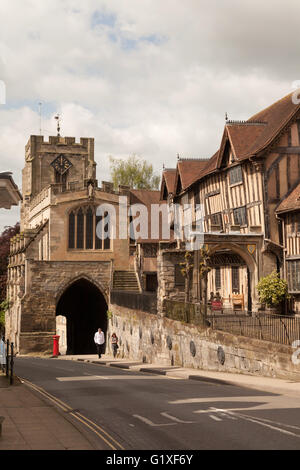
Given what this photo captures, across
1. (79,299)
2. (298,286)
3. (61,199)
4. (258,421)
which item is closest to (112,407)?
(258,421)

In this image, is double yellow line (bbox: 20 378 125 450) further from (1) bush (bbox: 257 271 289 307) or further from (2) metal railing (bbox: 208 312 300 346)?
(1) bush (bbox: 257 271 289 307)

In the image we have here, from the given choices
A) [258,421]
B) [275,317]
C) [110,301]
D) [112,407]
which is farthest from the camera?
[110,301]

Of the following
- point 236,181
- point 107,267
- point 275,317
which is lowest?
point 275,317

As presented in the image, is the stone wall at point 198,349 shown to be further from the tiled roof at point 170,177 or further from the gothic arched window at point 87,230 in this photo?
the gothic arched window at point 87,230

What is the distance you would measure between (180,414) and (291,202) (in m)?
16.6

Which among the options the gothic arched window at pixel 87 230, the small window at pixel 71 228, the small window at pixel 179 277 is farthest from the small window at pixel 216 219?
the small window at pixel 71 228

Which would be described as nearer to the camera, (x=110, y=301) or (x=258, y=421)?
(x=258, y=421)

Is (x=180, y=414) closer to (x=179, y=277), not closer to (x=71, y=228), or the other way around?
(x=179, y=277)

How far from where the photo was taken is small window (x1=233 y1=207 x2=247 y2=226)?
94.9 ft

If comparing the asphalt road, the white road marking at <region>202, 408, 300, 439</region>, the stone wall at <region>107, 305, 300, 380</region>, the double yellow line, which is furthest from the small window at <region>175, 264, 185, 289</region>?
the white road marking at <region>202, 408, 300, 439</region>

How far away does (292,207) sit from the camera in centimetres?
2556

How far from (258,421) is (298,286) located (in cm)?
1607

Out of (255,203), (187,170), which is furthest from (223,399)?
(187,170)
